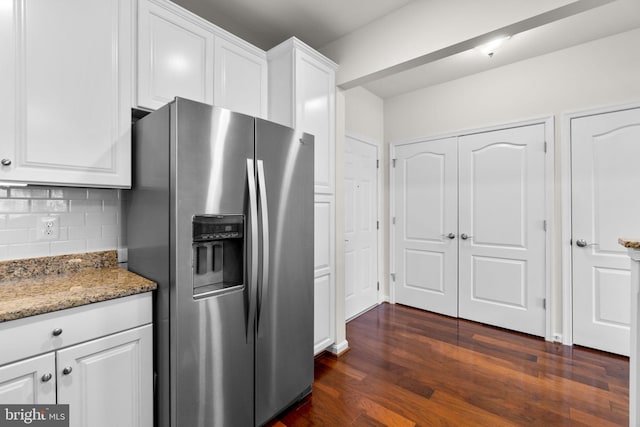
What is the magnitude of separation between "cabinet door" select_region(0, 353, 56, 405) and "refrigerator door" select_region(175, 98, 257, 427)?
42 centimetres

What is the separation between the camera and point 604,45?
2590 mm

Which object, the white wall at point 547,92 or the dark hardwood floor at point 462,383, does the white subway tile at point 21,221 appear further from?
the white wall at point 547,92

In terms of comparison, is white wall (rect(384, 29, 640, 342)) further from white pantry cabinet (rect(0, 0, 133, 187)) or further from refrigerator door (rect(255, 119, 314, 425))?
white pantry cabinet (rect(0, 0, 133, 187))

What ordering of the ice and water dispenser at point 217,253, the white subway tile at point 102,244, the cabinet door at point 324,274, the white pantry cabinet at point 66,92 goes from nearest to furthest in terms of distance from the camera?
the white pantry cabinet at point 66,92 → the ice and water dispenser at point 217,253 → the white subway tile at point 102,244 → the cabinet door at point 324,274

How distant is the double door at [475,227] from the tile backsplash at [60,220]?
3.07 m

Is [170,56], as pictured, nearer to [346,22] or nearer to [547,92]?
[346,22]

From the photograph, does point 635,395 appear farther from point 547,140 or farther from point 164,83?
point 164,83

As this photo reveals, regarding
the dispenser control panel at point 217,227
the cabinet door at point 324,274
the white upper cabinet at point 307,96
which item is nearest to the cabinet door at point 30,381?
the dispenser control panel at point 217,227

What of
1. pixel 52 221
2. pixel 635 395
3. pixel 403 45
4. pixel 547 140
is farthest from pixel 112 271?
pixel 547 140

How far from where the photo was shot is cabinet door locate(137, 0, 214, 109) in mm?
1641

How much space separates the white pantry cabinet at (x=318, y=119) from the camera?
2195 mm

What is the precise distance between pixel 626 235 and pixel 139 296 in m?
3.63

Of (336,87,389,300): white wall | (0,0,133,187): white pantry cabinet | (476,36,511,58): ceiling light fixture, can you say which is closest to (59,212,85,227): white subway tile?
(0,0,133,187): white pantry cabinet

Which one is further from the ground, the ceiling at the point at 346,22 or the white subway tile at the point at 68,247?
the ceiling at the point at 346,22
